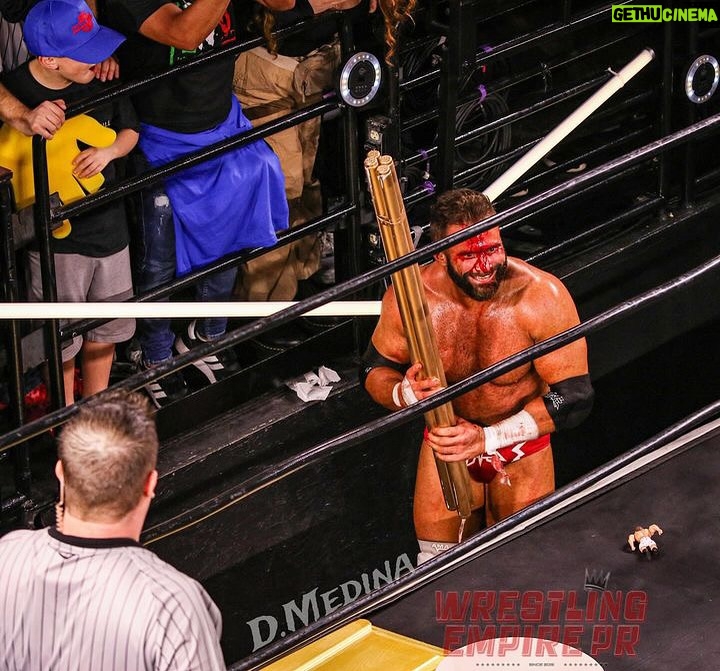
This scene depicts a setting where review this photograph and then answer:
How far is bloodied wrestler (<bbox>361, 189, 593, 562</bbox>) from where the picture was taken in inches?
174

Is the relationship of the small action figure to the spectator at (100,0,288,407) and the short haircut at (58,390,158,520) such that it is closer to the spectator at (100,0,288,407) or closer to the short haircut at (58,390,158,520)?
the short haircut at (58,390,158,520)

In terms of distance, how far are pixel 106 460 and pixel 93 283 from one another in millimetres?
2384

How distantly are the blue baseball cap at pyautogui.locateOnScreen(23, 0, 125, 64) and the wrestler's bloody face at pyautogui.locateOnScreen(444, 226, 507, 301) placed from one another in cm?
130

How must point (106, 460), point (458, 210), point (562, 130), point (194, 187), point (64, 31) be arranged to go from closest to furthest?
point (106, 460), point (458, 210), point (64, 31), point (194, 187), point (562, 130)

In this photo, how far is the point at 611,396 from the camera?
639cm

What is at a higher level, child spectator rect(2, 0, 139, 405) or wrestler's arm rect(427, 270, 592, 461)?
child spectator rect(2, 0, 139, 405)

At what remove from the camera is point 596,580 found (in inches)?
135

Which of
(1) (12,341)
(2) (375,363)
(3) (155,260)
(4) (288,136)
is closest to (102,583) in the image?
(1) (12,341)

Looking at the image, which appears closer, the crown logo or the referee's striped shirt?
the referee's striped shirt

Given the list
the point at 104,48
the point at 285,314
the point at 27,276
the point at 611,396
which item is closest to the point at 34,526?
the point at 27,276

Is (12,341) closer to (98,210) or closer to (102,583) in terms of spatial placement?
(98,210)

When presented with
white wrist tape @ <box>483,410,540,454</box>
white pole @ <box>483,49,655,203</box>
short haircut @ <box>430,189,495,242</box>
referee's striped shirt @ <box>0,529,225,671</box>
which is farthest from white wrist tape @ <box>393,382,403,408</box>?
referee's striped shirt @ <box>0,529,225,671</box>

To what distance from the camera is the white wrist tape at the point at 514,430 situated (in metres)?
4.46

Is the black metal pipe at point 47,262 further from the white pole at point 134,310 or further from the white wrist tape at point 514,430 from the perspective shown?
the white wrist tape at point 514,430
